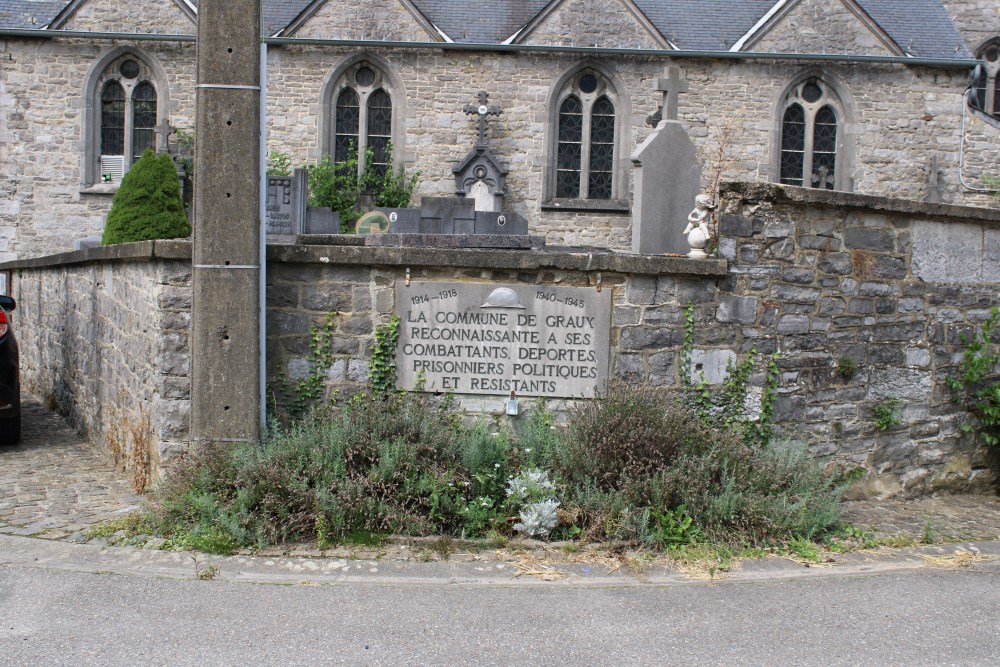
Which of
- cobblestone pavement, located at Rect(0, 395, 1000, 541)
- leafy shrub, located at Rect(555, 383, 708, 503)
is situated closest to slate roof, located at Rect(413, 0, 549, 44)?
cobblestone pavement, located at Rect(0, 395, 1000, 541)

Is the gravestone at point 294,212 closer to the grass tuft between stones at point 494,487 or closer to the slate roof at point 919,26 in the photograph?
the grass tuft between stones at point 494,487

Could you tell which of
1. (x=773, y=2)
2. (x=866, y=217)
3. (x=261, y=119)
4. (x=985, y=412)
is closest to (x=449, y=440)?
(x=261, y=119)

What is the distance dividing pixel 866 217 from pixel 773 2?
1567cm

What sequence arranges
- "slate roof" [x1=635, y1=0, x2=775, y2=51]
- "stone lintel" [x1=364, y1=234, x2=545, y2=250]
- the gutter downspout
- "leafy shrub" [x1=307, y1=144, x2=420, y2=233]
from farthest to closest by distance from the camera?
"slate roof" [x1=635, y1=0, x2=775, y2=51] < the gutter downspout < "leafy shrub" [x1=307, y1=144, x2=420, y2=233] < "stone lintel" [x1=364, y1=234, x2=545, y2=250]

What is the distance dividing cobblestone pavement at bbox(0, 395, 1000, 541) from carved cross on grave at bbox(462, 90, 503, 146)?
1257cm

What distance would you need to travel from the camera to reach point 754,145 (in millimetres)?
20312

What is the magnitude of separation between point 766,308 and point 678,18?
1559cm

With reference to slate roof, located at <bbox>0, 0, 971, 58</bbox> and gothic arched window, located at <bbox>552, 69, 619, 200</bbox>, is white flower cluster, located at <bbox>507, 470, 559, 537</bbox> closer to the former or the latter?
gothic arched window, located at <bbox>552, 69, 619, 200</bbox>

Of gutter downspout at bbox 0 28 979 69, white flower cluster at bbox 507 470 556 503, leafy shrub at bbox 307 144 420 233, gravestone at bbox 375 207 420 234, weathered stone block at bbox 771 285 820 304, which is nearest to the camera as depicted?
white flower cluster at bbox 507 470 556 503

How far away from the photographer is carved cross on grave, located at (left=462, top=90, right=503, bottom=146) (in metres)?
19.6

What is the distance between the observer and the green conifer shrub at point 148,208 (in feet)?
48.0

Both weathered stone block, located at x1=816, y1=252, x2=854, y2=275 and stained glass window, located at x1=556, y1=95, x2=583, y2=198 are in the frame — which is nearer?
weathered stone block, located at x1=816, y1=252, x2=854, y2=275

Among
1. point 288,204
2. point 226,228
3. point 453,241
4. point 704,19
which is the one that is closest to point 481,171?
point 288,204

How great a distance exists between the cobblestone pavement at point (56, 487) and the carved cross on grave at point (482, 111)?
1199 cm
